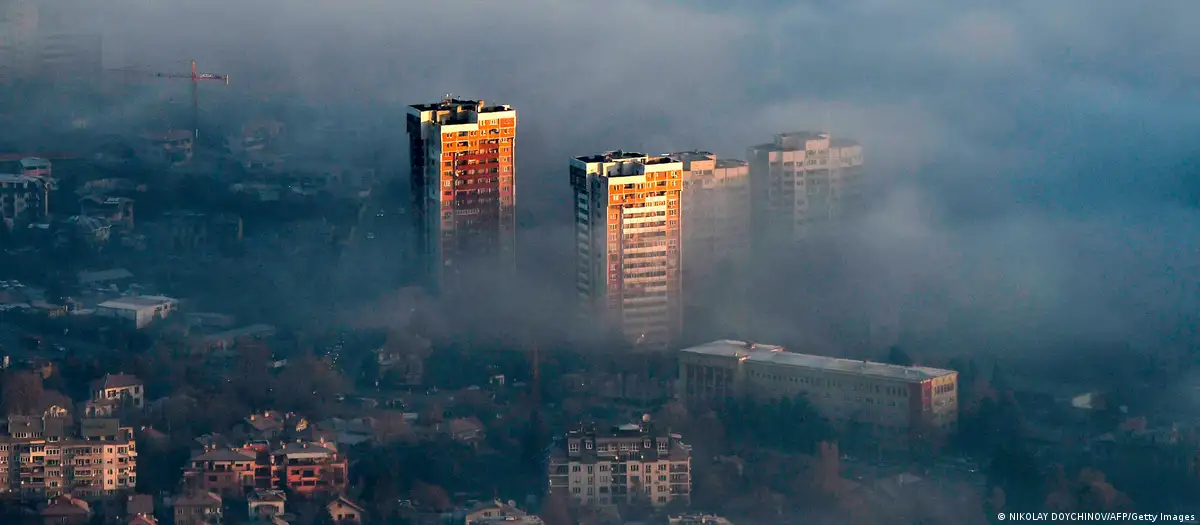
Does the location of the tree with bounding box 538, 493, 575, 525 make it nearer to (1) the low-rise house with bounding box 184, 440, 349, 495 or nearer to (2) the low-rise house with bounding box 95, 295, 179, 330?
(1) the low-rise house with bounding box 184, 440, 349, 495

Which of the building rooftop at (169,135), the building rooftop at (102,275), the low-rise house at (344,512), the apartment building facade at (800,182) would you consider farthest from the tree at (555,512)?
the building rooftop at (169,135)

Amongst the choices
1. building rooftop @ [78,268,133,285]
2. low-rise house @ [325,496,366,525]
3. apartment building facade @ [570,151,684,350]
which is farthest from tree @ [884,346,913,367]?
building rooftop @ [78,268,133,285]

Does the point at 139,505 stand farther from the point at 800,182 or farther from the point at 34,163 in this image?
the point at 34,163

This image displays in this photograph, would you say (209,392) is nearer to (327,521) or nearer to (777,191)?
(327,521)

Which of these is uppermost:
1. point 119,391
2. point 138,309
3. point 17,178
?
point 17,178

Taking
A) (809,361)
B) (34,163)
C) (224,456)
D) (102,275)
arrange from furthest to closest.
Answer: (34,163) < (102,275) < (809,361) < (224,456)

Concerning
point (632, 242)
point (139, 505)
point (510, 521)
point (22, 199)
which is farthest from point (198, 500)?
point (22, 199)

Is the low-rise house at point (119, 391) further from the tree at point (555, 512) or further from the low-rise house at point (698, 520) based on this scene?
the low-rise house at point (698, 520)
